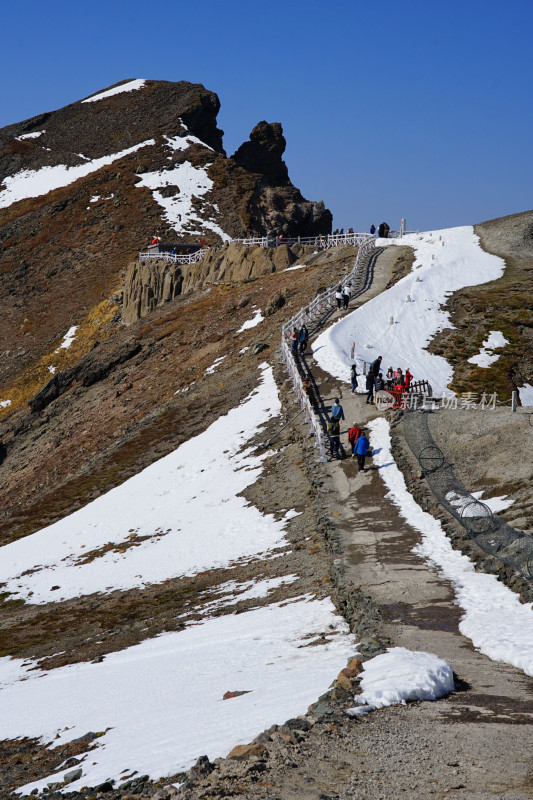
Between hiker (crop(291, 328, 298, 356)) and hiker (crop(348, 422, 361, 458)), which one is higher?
hiker (crop(291, 328, 298, 356))

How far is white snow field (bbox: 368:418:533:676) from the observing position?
12422 mm

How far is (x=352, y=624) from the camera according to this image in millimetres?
14492

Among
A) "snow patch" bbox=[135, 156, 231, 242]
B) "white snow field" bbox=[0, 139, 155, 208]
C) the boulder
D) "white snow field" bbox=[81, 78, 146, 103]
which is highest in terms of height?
"white snow field" bbox=[81, 78, 146, 103]

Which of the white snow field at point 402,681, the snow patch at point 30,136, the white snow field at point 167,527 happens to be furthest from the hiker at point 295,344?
the snow patch at point 30,136

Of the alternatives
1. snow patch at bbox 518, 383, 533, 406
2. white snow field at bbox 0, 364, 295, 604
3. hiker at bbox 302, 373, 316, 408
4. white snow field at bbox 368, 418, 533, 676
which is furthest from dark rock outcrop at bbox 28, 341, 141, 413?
white snow field at bbox 368, 418, 533, 676

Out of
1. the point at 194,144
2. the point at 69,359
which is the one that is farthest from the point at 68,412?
the point at 194,144

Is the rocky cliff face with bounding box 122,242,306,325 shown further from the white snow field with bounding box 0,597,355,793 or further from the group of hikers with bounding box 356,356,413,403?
the white snow field with bounding box 0,597,355,793

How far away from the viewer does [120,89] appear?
12962 centimetres

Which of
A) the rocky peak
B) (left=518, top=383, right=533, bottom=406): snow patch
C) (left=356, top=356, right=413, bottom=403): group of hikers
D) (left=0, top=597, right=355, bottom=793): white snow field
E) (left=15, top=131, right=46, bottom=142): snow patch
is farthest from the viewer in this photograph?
(left=15, top=131, right=46, bottom=142): snow patch

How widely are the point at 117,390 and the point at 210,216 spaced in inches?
1822

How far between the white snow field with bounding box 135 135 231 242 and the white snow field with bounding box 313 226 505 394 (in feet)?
118

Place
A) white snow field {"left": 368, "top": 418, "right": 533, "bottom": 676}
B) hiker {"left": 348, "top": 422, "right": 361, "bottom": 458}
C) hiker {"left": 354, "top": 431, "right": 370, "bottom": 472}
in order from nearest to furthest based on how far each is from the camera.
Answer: white snow field {"left": 368, "top": 418, "right": 533, "bottom": 676}
hiker {"left": 354, "top": 431, "right": 370, "bottom": 472}
hiker {"left": 348, "top": 422, "right": 361, "bottom": 458}

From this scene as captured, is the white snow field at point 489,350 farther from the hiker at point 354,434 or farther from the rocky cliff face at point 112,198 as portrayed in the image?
the rocky cliff face at point 112,198

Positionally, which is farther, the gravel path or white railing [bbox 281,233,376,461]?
white railing [bbox 281,233,376,461]
